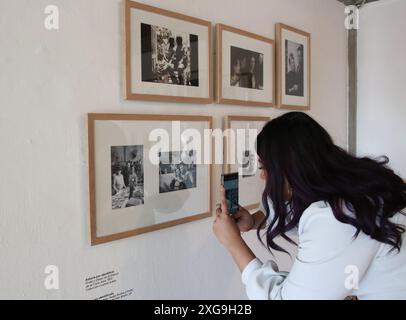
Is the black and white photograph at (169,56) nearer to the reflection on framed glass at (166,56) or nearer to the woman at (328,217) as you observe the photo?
the reflection on framed glass at (166,56)

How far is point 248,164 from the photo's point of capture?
4.75 ft

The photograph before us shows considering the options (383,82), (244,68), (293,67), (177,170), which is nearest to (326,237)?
(177,170)

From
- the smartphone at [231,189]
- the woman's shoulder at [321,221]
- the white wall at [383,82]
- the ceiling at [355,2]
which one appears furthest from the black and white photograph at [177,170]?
the ceiling at [355,2]

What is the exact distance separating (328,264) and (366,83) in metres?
1.62

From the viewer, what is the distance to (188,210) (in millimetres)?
1224

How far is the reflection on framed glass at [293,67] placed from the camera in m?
1.55

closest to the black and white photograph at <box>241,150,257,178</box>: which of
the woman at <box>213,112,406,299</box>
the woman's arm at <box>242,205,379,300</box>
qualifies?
the woman at <box>213,112,406,299</box>

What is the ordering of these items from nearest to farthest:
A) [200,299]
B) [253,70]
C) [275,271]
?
[275,271], [200,299], [253,70]

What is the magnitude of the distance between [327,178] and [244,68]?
27.1 inches

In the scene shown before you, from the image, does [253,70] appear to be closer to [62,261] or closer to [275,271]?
[275,271]

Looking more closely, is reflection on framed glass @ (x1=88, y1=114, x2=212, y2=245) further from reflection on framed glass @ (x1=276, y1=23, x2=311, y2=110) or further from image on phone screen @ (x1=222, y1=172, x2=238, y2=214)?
reflection on framed glass @ (x1=276, y1=23, x2=311, y2=110)

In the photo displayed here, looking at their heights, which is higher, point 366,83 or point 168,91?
point 366,83
